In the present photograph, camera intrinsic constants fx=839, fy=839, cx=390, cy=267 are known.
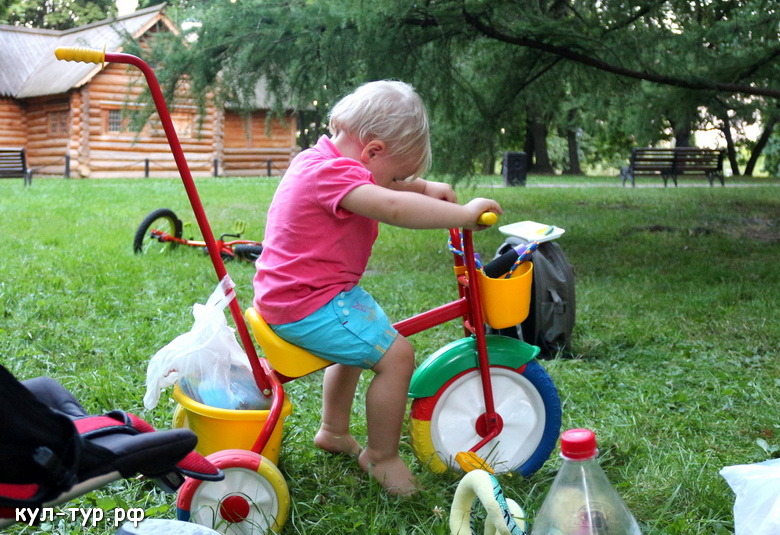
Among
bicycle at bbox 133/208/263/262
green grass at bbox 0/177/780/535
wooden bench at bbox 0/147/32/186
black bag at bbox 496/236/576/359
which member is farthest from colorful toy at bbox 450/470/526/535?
wooden bench at bbox 0/147/32/186

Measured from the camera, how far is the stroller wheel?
2158 millimetres

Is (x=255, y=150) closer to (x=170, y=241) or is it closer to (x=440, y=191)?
(x=170, y=241)

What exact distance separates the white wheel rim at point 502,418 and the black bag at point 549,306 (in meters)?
1.32

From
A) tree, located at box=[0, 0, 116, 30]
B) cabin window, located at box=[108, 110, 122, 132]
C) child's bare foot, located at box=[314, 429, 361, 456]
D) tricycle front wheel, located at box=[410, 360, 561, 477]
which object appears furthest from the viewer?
tree, located at box=[0, 0, 116, 30]

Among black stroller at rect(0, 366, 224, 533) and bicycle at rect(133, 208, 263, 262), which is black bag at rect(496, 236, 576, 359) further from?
bicycle at rect(133, 208, 263, 262)

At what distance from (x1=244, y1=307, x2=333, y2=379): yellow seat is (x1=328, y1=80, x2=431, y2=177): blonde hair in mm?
591

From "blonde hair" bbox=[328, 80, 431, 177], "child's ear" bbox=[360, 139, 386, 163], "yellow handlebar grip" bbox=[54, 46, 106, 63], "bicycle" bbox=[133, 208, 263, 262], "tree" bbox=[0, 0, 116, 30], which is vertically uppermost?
"tree" bbox=[0, 0, 116, 30]

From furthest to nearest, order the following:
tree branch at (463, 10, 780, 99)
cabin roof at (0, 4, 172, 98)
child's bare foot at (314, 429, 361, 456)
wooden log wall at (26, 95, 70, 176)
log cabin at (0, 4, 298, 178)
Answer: wooden log wall at (26, 95, 70, 176) → log cabin at (0, 4, 298, 178) → cabin roof at (0, 4, 172, 98) → tree branch at (463, 10, 780, 99) → child's bare foot at (314, 429, 361, 456)

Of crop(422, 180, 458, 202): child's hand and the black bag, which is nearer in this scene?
crop(422, 180, 458, 202): child's hand

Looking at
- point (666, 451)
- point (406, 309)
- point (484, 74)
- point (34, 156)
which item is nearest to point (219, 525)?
point (666, 451)

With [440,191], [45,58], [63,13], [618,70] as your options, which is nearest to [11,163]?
[45,58]

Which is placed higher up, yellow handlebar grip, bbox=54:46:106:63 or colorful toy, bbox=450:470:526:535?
yellow handlebar grip, bbox=54:46:106:63

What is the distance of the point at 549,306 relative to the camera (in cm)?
388

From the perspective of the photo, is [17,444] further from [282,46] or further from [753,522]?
[282,46]
